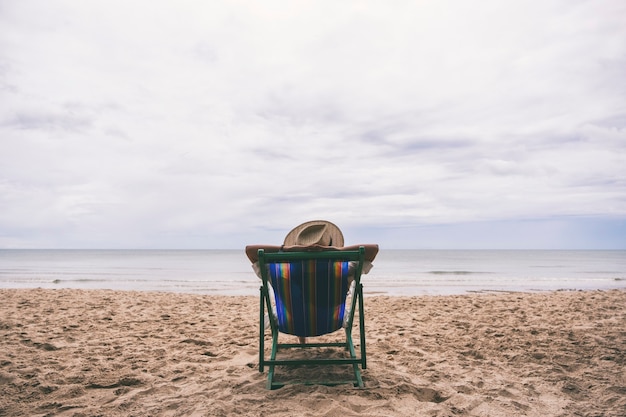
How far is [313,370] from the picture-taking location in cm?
360

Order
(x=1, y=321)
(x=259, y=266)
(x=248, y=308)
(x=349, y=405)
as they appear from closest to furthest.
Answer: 1. (x=349, y=405)
2. (x=259, y=266)
3. (x=1, y=321)
4. (x=248, y=308)

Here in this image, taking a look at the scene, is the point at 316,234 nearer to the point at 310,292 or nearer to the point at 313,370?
the point at 310,292

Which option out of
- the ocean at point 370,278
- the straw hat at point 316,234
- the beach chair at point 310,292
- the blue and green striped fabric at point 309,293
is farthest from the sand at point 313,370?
the ocean at point 370,278

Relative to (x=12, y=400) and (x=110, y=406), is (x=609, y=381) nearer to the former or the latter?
(x=110, y=406)

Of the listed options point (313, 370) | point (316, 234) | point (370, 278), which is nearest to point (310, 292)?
point (316, 234)

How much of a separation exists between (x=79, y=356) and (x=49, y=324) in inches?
80.1

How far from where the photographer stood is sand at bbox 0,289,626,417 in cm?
279

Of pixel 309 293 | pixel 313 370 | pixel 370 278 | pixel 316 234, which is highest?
pixel 316 234

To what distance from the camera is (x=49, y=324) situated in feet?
18.2

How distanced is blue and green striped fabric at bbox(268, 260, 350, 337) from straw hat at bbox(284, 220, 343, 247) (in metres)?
0.36

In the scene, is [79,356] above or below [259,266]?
below

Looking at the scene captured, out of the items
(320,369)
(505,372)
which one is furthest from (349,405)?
(505,372)

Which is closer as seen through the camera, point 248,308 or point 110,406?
point 110,406

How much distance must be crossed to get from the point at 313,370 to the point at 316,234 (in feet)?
4.26
